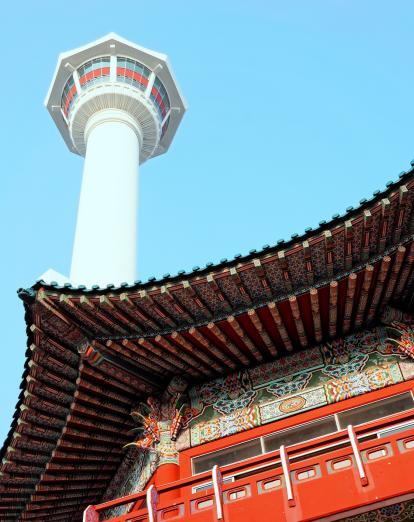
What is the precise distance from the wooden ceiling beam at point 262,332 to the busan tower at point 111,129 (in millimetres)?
9210

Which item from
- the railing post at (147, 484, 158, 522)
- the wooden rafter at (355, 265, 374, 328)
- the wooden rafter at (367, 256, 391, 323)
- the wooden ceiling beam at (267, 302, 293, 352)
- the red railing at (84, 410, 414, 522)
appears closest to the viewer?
the red railing at (84, 410, 414, 522)

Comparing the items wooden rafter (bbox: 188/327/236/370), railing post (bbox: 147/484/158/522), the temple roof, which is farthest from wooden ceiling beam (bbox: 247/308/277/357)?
railing post (bbox: 147/484/158/522)

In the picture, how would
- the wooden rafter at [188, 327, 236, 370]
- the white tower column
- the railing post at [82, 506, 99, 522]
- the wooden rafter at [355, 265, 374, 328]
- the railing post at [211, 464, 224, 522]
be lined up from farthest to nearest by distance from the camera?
the white tower column
the wooden rafter at [188, 327, 236, 370]
the wooden rafter at [355, 265, 374, 328]
the railing post at [82, 506, 99, 522]
the railing post at [211, 464, 224, 522]

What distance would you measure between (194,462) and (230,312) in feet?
8.14

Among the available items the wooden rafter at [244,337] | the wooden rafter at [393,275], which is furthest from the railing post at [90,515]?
the wooden rafter at [393,275]

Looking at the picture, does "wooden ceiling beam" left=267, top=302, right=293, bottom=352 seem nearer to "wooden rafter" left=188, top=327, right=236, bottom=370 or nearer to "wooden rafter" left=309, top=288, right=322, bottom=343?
"wooden rafter" left=309, top=288, right=322, bottom=343

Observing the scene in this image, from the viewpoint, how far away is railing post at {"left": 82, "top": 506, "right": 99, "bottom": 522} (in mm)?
7649

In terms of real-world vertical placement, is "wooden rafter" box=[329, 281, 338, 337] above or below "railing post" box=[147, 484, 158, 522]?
above

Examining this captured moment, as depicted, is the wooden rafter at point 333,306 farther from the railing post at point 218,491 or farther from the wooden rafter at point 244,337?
the railing post at point 218,491

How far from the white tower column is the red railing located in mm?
11033

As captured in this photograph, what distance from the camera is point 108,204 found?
808 inches

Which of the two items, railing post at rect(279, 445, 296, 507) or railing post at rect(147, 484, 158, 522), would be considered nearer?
railing post at rect(279, 445, 296, 507)

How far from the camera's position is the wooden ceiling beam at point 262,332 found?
891cm

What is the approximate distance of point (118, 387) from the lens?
9906mm
